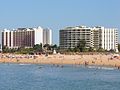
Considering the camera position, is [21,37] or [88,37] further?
[21,37]

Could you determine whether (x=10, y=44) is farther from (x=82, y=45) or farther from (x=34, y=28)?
(x=82, y=45)

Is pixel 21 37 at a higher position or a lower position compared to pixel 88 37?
higher

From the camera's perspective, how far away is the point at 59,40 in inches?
6250

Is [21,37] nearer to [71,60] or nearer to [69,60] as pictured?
[69,60]

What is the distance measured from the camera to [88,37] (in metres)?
153

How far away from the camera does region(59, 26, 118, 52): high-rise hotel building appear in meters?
152

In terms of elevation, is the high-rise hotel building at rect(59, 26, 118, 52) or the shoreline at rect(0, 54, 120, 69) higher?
the high-rise hotel building at rect(59, 26, 118, 52)

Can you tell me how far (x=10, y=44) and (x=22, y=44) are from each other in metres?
4.60

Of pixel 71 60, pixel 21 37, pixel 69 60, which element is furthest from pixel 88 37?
pixel 71 60

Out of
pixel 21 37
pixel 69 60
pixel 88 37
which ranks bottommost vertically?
pixel 69 60

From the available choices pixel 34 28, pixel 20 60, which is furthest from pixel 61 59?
pixel 34 28

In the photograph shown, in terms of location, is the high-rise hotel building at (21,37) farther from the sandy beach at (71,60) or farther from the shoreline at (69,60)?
the shoreline at (69,60)

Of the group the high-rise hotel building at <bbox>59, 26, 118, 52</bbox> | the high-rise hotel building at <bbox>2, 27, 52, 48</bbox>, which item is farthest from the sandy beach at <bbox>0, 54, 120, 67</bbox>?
the high-rise hotel building at <bbox>2, 27, 52, 48</bbox>

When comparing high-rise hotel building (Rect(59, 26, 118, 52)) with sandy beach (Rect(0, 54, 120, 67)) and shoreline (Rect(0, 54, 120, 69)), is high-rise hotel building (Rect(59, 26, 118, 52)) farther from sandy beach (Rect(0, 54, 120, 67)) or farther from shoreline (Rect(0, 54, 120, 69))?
shoreline (Rect(0, 54, 120, 69))
